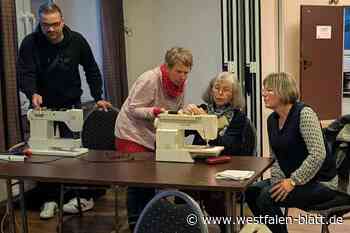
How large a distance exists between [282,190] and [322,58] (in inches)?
194

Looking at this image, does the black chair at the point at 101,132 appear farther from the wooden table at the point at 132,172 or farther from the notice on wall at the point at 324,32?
the notice on wall at the point at 324,32

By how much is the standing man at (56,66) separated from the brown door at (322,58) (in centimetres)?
410

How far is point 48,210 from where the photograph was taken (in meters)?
3.90

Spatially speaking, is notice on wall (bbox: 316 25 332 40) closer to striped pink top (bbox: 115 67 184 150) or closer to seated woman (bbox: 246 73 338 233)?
striped pink top (bbox: 115 67 184 150)

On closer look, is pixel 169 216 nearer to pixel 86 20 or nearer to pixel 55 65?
pixel 55 65

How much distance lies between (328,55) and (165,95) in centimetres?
472

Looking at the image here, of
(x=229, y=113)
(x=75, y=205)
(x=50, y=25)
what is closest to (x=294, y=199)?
(x=229, y=113)

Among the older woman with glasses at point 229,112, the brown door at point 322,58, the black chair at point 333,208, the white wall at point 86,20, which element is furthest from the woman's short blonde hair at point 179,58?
the brown door at point 322,58

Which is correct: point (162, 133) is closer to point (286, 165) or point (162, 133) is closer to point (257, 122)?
point (286, 165)

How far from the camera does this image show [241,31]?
412 centimetres

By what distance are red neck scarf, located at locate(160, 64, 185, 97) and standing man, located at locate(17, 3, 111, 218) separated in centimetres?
63

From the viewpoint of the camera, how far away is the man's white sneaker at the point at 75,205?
155 inches

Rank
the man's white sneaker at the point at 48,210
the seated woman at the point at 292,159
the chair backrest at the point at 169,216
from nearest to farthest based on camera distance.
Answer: the chair backrest at the point at 169,216
the seated woman at the point at 292,159
the man's white sneaker at the point at 48,210

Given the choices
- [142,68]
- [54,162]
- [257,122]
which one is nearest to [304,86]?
[142,68]
